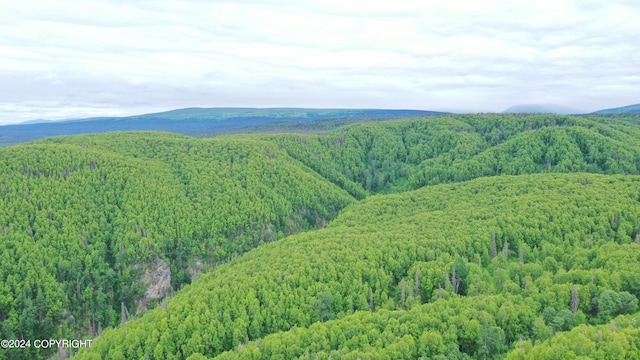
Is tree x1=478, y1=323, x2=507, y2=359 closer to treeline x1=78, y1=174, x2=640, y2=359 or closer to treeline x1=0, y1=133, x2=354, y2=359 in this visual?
treeline x1=78, y1=174, x2=640, y2=359

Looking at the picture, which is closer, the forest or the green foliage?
the green foliage

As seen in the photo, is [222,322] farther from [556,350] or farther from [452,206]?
[452,206]

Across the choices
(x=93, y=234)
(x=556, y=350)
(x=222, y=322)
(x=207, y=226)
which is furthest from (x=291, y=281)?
(x=93, y=234)

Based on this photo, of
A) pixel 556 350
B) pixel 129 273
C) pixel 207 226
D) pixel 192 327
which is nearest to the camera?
pixel 556 350

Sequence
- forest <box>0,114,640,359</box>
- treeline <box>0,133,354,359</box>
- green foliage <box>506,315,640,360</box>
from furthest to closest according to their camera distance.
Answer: treeline <box>0,133,354,359</box> → forest <box>0,114,640,359</box> → green foliage <box>506,315,640,360</box>

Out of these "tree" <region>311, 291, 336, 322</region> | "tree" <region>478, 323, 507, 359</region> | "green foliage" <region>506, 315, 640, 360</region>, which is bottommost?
"tree" <region>311, 291, 336, 322</region>

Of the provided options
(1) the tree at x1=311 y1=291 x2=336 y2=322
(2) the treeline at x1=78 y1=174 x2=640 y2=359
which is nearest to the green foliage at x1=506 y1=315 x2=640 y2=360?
(2) the treeline at x1=78 y1=174 x2=640 y2=359

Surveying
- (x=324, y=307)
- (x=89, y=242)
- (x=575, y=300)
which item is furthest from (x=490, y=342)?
(x=89, y=242)

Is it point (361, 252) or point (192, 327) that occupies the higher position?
point (361, 252)
